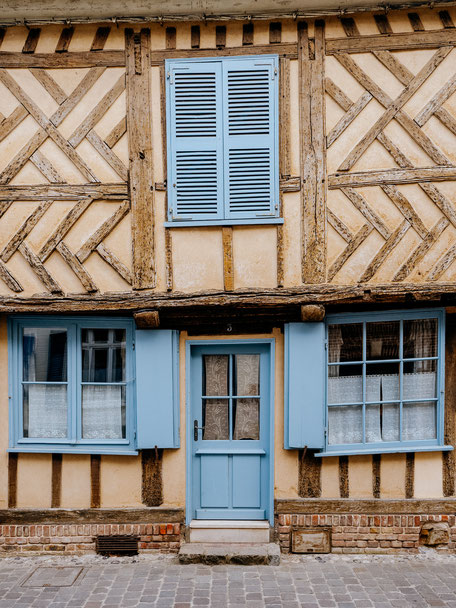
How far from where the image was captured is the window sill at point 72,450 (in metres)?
5.09

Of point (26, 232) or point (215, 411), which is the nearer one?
point (26, 232)

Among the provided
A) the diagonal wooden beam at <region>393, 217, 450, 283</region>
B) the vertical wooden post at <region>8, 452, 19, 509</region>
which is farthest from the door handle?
the diagonal wooden beam at <region>393, 217, 450, 283</region>

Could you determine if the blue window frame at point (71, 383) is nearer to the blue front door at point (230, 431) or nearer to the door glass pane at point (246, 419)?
the blue front door at point (230, 431)

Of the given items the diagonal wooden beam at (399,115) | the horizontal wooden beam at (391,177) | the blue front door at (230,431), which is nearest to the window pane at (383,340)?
the blue front door at (230,431)

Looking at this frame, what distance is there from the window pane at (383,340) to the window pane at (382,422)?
0.58 metres

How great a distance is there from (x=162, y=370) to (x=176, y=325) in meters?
0.52

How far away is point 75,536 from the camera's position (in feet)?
16.8

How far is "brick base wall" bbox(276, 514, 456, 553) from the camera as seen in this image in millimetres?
5098

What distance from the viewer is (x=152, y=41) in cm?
495

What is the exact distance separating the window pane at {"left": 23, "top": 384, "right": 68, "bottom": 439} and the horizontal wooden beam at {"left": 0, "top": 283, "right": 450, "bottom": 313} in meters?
0.98

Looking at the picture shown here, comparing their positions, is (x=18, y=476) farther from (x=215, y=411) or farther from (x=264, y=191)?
(x=264, y=191)

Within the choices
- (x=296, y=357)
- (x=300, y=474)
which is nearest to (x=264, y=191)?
(x=296, y=357)

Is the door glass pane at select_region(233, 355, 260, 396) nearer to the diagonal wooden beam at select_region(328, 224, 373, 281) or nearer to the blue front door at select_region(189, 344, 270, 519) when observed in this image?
the blue front door at select_region(189, 344, 270, 519)

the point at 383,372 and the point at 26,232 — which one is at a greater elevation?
the point at 26,232
